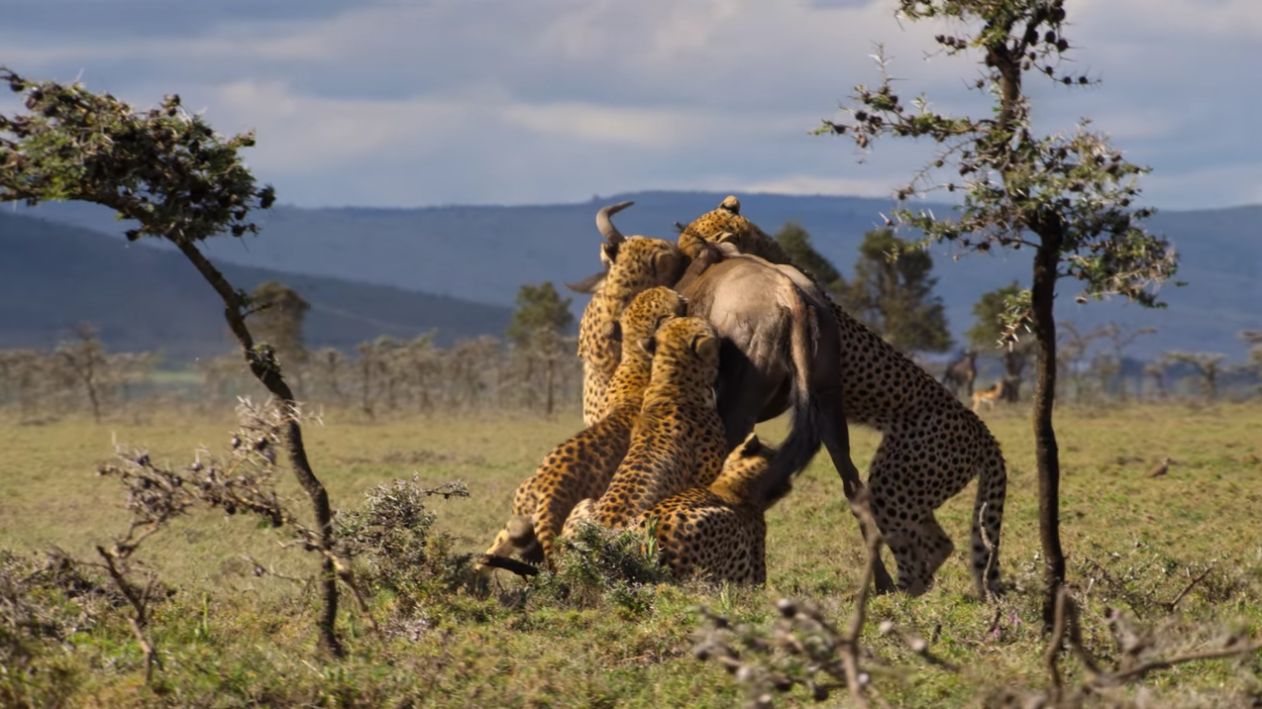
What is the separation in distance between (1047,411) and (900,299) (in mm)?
36496

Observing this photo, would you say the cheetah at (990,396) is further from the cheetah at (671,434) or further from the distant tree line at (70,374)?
the cheetah at (671,434)

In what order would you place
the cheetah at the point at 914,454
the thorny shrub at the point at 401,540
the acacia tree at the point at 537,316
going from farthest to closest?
1. the acacia tree at the point at 537,316
2. the cheetah at the point at 914,454
3. the thorny shrub at the point at 401,540

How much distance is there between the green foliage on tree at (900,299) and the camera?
4250 cm

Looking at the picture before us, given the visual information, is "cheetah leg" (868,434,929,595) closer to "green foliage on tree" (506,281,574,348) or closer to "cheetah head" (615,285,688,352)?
"cheetah head" (615,285,688,352)

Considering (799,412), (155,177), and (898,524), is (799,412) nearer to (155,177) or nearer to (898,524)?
(898,524)

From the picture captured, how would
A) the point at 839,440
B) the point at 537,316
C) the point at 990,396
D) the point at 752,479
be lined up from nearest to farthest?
1. the point at 752,479
2. the point at 839,440
3. the point at 990,396
4. the point at 537,316

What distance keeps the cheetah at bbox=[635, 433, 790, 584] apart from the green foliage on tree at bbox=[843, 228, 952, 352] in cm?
3374

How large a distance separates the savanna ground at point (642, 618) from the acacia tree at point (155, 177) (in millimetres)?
602

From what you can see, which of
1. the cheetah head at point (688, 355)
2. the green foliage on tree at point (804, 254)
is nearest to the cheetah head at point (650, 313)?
the cheetah head at point (688, 355)

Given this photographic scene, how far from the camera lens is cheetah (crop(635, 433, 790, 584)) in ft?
25.5

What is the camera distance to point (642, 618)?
23.1ft

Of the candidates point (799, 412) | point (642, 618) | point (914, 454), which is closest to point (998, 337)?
point (914, 454)

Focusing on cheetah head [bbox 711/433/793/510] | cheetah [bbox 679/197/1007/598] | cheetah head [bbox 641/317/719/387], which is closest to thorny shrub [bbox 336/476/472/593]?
cheetah head [bbox 711/433/793/510]

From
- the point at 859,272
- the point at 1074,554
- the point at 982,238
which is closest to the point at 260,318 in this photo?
the point at 859,272
